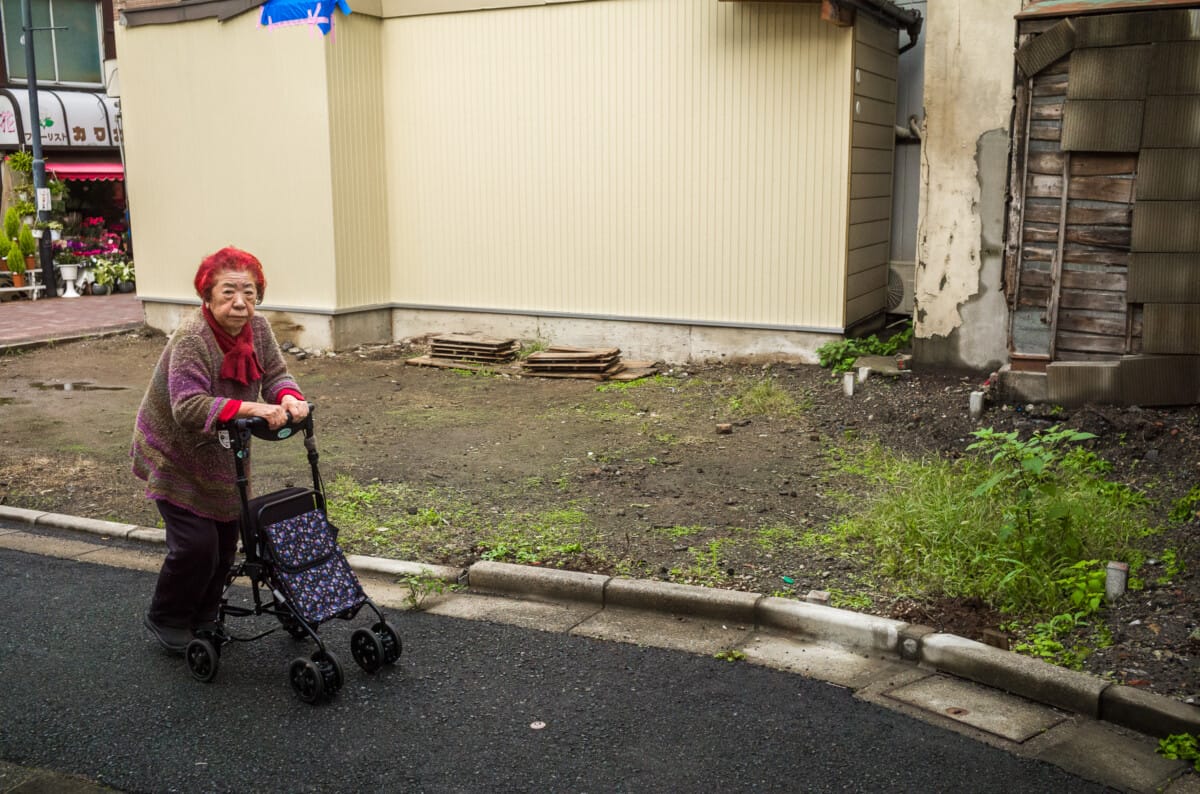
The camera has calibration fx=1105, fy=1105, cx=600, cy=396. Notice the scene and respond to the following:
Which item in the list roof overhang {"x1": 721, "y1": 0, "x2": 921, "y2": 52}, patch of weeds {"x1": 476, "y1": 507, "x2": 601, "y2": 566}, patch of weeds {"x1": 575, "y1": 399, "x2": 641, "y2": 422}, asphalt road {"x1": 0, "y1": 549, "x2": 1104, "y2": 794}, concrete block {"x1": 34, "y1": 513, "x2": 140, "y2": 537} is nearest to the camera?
asphalt road {"x1": 0, "y1": 549, "x2": 1104, "y2": 794}

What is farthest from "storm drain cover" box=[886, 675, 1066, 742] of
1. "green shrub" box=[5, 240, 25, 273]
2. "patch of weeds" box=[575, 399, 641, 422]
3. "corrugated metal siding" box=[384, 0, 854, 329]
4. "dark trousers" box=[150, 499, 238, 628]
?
"green shrub" box=[5, 240, 25, 273]

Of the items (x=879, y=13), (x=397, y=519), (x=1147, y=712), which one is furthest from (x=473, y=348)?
(x=1147, y=712)

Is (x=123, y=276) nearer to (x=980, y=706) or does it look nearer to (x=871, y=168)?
(x=871, y=168)

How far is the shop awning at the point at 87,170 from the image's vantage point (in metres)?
24.4

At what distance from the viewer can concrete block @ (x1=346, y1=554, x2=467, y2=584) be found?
612 cm

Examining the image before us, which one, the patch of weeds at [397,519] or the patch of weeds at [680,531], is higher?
the patch of weeds at [680,531]

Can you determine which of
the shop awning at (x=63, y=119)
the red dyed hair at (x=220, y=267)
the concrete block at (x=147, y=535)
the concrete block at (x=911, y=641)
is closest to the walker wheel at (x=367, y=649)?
the red dyed hair at (x=220, y=267)

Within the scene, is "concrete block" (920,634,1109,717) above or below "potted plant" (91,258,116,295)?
below

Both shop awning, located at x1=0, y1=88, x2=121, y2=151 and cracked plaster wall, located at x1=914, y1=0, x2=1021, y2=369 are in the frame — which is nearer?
cracked plaster wall, located at x1=914, y1=0, x2=1021, y2=369

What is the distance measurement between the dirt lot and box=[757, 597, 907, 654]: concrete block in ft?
0.66

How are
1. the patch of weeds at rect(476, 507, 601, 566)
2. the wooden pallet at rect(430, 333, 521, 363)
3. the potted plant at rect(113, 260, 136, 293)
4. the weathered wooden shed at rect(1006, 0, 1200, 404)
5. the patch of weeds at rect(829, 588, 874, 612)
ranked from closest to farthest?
the patch of weeds at rect(829, 588, 874, 612)
the patch of weeds at rect(476, 507, 601, 566)
the weathered wooden shed at rect(1006, 0, 1200, 404)
the wooden pallet at rect(430, 333, 521, 363)
the potted plant at rect(113, 260, 136, 293)

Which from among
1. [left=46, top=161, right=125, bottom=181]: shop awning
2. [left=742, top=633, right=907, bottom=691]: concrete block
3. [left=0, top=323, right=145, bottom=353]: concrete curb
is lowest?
[left=742, top=633, right=907, bottom=691]: concrete block

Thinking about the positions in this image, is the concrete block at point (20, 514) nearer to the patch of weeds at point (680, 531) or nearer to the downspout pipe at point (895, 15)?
the patch of weeds at point (680, 531)

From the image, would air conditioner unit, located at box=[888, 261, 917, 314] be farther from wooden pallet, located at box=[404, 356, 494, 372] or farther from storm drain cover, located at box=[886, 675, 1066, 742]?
storm drain cover, located at box=[886, 675, 1066, 742]
